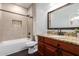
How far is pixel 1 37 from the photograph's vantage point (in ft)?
5.65

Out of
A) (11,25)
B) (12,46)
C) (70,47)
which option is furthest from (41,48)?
(70,47)

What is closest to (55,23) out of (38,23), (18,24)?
(38,23)

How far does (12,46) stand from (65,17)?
131cm

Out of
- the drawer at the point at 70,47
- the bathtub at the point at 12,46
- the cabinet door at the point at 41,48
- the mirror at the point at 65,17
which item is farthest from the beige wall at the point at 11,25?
the drawer at the point at 70,47

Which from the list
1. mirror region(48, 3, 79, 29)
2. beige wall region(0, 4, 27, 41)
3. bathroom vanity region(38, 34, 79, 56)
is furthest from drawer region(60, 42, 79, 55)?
beige wall region(0, 4, 27, 41)

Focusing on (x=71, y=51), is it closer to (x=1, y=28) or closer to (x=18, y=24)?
(x=18, y=24)

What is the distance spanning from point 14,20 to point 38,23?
0.61 meters

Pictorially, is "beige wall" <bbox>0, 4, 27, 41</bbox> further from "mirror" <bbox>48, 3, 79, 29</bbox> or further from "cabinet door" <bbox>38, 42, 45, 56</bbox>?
"mirror" <bbox>48, 3, 79, 29</bbox>

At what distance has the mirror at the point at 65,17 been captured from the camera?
1748 mm

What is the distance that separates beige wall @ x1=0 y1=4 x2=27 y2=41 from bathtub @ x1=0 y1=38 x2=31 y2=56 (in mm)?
92

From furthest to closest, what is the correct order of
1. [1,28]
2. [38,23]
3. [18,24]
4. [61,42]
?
[38,23]
[18,24]
[1,28]
[61,42]

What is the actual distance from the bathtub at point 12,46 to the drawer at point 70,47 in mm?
924

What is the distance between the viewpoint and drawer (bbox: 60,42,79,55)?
1.07 meters

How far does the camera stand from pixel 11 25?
1.82 meters
